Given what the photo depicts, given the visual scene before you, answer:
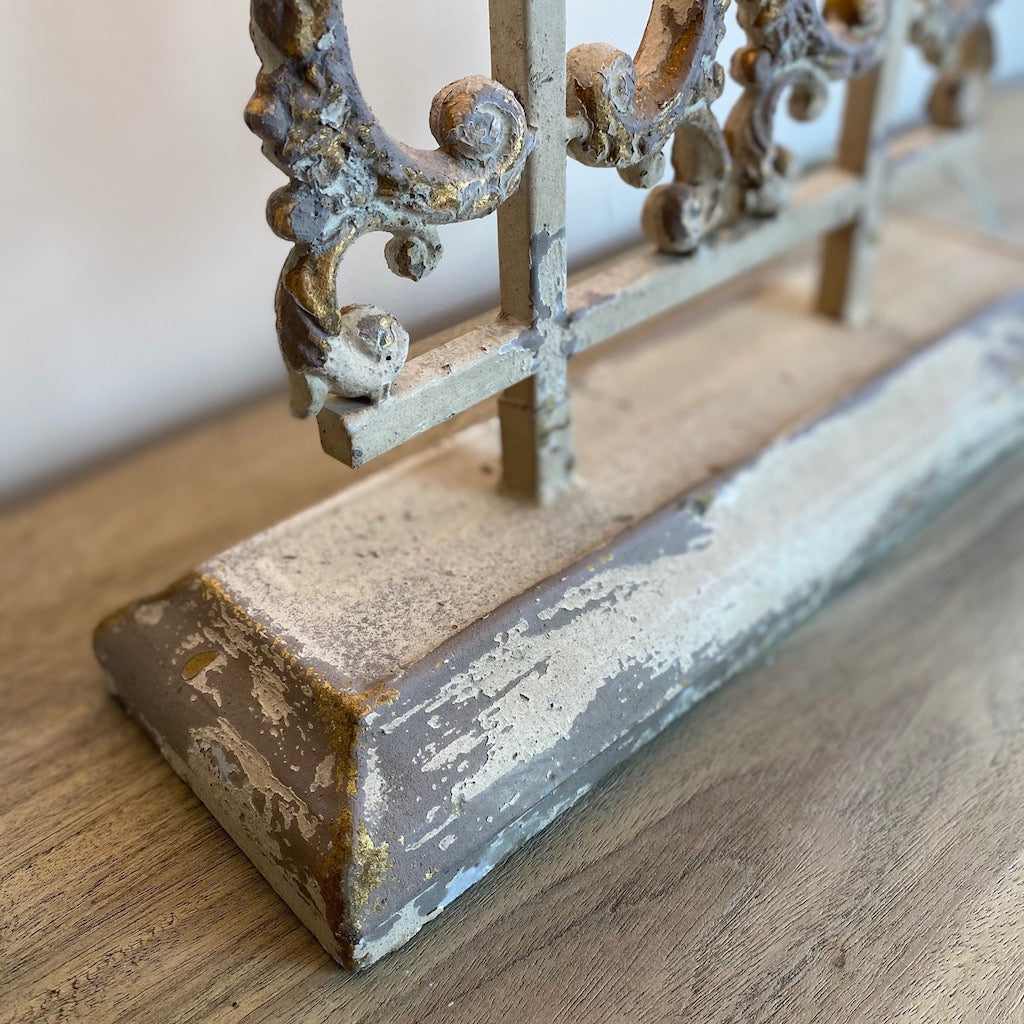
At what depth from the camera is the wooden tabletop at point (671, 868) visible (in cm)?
48

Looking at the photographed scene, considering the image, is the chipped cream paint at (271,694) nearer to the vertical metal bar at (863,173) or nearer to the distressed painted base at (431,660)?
the distressed painted base at (431,660)

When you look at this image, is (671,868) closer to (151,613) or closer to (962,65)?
(151,613)

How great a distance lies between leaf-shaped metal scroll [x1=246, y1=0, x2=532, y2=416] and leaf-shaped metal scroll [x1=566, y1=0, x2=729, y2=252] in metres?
0.04

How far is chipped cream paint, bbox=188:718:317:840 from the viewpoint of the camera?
0.49m

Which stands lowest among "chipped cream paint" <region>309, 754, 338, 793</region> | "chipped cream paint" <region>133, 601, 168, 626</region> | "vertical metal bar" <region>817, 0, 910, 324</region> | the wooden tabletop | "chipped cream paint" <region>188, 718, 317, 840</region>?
the wooden tabletop

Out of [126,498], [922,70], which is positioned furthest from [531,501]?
[922,70]

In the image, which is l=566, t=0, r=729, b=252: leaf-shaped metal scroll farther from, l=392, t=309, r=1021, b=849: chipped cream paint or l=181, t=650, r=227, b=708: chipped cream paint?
l=181, t=650, r=227, b=708: chipped cream paint

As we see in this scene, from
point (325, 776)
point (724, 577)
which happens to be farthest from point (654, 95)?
point (325, 776)

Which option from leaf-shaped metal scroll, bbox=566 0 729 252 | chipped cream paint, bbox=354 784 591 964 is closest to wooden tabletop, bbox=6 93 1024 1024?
chipped cream paint, bbox=354 784 591 964

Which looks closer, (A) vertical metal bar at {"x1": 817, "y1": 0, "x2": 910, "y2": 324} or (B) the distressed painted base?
(B) the distressed painted base

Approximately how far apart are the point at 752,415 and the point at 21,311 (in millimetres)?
525

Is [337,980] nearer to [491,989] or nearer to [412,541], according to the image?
[491,989]

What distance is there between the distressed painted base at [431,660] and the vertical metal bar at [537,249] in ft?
0.11

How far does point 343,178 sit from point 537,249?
0.13 metres
